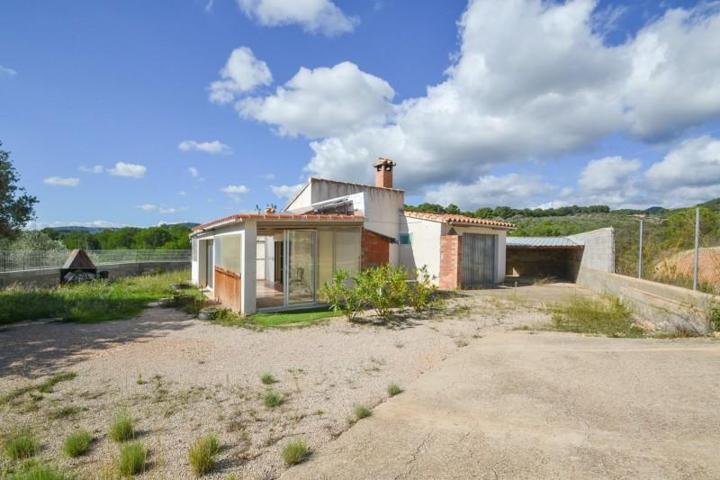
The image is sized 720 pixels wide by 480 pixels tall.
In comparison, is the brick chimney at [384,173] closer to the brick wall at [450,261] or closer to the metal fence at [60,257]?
the brick wall at [450,261]

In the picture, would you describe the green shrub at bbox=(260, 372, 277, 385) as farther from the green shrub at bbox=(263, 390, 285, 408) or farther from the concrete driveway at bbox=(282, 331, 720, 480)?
the concrete driveway at bbox=(282, 331, 720, 480)

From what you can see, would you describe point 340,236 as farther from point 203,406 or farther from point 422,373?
point 203,406

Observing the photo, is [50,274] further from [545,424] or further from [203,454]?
[545,424]

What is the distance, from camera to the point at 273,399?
4.65 meters

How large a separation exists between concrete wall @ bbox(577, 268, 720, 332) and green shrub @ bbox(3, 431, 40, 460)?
1077cm

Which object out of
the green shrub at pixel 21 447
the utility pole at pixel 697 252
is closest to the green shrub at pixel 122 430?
the green shrub at pixel 21 447

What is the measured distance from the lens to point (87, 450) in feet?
11.7

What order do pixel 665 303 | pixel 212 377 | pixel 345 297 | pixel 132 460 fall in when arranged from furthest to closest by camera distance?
pixel 345 297
pixel 665 303
pixel 212 377
pixel 132 460

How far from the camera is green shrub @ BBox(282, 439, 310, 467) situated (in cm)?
332

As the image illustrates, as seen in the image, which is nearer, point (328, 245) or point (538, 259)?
point (328, 245)

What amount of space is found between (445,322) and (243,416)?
6.25 meters

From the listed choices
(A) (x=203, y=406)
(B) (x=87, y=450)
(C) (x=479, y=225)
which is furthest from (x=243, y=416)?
(C) (x=479, y=225)

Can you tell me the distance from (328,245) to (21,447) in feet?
28.1

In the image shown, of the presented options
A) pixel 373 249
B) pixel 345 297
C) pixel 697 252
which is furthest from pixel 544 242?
pixel 345 297
